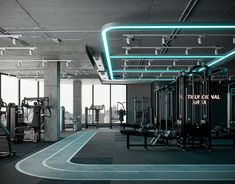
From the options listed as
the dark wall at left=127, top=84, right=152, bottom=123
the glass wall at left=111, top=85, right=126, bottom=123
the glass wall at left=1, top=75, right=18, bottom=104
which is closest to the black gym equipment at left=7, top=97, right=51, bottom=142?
the glass wall at left=1, top=75, right=18, bottom=104

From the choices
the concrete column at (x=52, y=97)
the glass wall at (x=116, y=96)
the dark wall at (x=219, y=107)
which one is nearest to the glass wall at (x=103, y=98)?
the glass wall at (x=116, y=96)

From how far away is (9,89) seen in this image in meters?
19.7

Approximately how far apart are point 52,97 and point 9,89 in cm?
852

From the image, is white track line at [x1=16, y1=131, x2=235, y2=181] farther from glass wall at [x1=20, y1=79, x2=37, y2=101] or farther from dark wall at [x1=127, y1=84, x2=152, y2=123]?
dark wall at [x1=127, y1=84, x2=152, y2=123]

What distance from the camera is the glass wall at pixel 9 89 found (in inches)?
744

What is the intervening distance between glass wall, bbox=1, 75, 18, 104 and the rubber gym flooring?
11030 millimetres

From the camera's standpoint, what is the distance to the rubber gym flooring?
17.6ft

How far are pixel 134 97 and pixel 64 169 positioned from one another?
1555cm

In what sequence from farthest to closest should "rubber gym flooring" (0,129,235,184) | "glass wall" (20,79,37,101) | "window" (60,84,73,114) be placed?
"window" (60,84,73,114)
"glass wall" (20,79,37,101)
"rubber gym flooring" (0,129,235,184)

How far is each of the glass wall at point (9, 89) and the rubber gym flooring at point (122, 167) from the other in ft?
36.2

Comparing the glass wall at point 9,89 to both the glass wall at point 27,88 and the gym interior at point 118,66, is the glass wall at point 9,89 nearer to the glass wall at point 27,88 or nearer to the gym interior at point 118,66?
the glass wall at point 27,88

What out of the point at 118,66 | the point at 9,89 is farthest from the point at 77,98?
the point at 118,66

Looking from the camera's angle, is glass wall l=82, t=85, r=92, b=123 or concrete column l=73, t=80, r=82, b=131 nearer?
concrete column l=73, t=80, r=82, b=131

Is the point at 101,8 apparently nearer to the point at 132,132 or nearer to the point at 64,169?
the point at 64,169
